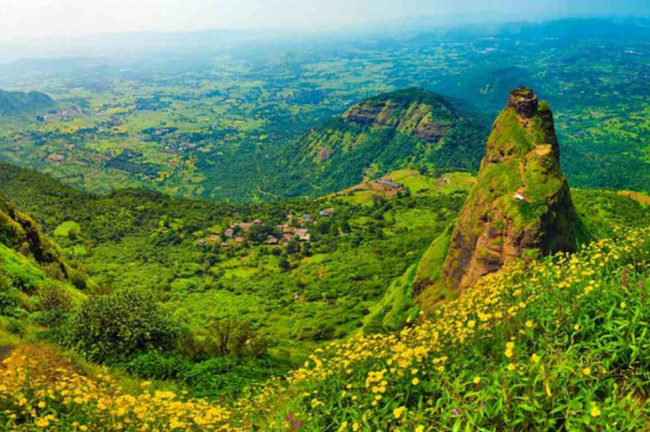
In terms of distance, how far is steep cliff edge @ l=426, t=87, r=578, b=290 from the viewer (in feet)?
98.5

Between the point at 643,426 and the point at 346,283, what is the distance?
69844 millimetres

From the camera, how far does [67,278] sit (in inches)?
1720

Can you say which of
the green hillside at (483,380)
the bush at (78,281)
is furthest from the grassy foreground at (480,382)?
the bush at (78,281)

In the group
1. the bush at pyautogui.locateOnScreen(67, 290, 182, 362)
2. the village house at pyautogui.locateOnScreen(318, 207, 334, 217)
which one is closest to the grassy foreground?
the bush at pyautogui.locateOnScreen(67, 290, 182, 362)

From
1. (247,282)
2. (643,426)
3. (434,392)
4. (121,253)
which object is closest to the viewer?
(643,426)

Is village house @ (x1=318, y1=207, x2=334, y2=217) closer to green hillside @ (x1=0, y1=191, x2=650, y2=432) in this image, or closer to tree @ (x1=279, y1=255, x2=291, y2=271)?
tree @ (x1=279, y1=255, x2=291, y2=271)

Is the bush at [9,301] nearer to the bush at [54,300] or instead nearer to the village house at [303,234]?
the bush at [54,300]

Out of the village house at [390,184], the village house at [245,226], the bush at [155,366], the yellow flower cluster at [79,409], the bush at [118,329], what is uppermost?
the yellow flower cluster at [79,409]

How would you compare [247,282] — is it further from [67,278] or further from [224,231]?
[67,278]

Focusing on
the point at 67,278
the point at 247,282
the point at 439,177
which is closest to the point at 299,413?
the point at 67,278

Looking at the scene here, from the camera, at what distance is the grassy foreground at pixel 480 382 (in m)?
6.49

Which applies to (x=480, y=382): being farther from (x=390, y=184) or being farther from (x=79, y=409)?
(x=390, y=184)

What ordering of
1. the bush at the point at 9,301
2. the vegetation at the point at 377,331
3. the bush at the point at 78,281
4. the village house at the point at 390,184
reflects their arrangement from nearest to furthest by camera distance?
the vegetation at the point at 377,331 → the bush at the point at 9,301 → the bush at the point at 78,281 → the village house at the point at 390,184

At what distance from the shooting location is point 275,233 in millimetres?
116750
